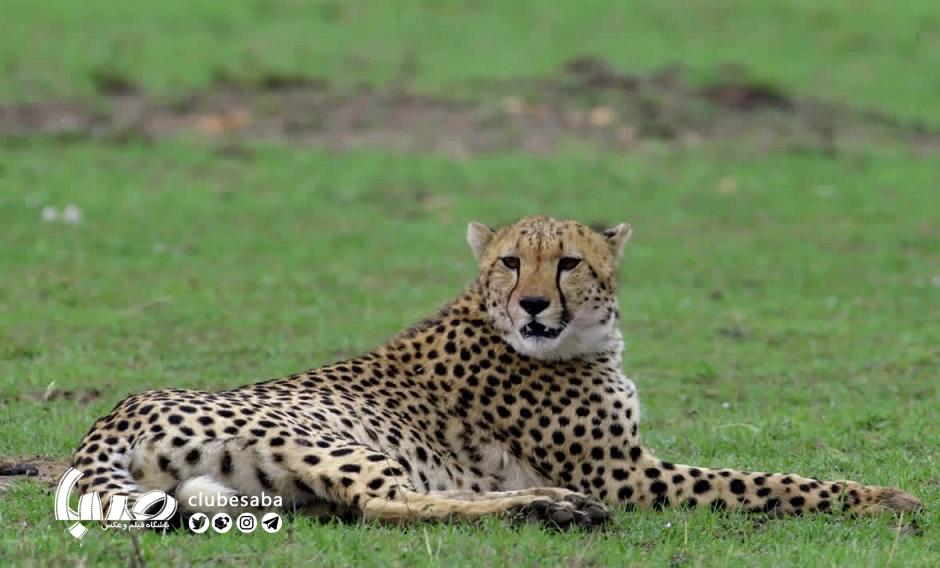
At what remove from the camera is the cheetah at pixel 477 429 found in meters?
5.21

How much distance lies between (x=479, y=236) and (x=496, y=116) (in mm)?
11408

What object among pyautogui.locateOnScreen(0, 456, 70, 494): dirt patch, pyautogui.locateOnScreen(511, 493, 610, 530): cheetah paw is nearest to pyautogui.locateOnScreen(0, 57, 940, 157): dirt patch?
pyautogui.locateOnScreen(0, 456, 70, 494): dirt patch

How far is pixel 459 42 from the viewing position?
21.1 m

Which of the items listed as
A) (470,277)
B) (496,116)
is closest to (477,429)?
(470,277)

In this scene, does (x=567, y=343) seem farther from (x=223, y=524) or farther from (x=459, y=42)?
(x=459, y=42)

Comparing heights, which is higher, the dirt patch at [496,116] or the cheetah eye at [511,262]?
the cheetah eye at [511,262]

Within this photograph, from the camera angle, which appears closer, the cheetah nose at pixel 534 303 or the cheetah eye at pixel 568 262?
the cheetah nose at pixel 534 303

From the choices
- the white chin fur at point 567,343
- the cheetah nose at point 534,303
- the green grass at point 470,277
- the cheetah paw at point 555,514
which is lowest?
the green grass at point 470,277

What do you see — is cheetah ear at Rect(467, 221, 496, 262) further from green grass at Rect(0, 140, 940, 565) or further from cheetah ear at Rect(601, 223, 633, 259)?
green grass at Rect(0, 140, 940, 565)

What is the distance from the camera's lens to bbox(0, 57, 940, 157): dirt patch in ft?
56.2

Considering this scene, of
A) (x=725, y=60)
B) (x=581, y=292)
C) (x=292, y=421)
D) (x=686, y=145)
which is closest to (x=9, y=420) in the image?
(x=292, y=421)

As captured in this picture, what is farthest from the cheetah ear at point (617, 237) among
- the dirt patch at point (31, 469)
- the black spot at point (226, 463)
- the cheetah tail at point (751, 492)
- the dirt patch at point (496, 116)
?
the dirt patch at point (496, 116)

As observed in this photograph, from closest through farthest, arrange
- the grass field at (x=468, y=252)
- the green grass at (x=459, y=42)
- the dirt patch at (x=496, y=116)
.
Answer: the grass field at (x=468, y=252)
the dirt patch at (x=496, y=116)
the green grass at (x=459, y=42)

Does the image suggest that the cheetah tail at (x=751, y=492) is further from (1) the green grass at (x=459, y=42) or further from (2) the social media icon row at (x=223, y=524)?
(1) the green grass at (x=459, y=42)
